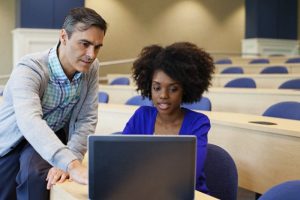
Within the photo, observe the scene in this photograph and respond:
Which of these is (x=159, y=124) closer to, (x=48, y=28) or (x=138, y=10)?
(x=48, y=28)

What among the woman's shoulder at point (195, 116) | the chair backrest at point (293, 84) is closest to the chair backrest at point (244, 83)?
the chair backrest at point (293, 84)

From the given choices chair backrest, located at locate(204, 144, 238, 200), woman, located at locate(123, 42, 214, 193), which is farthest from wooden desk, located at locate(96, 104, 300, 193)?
woman, located at locate(123, 42, 214, 193)

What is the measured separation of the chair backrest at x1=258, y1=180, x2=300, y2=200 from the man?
540 mm

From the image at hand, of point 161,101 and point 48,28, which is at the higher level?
point 48,28

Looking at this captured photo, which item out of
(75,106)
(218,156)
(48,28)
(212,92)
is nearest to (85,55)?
(75,106)

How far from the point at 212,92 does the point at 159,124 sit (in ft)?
7.22

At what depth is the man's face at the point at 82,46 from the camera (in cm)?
143

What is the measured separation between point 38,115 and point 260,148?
125 centimetres

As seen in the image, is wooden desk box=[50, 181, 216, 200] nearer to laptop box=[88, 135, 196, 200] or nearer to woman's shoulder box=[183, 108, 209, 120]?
laptop box=[88, 135, 196, 200]

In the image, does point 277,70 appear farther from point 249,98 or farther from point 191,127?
point 191,127

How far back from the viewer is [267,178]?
6.93 ft

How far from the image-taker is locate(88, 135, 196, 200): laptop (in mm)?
1001

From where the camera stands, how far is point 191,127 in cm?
165

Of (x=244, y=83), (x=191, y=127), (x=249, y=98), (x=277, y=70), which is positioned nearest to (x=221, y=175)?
(x=191, y=127)
